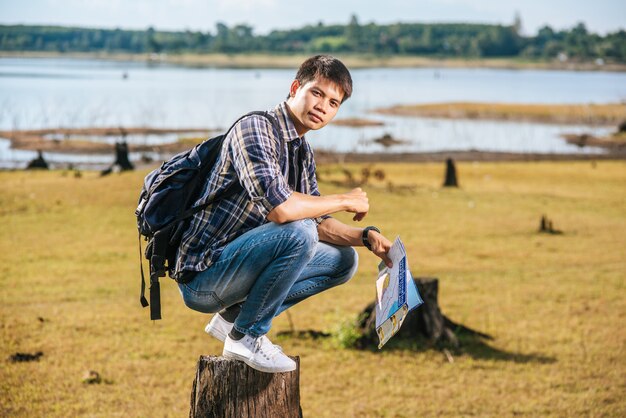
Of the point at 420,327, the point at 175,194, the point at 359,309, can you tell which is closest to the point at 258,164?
the point at 175,194

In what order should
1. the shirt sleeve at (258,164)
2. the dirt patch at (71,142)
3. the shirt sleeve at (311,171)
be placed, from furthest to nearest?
the dirt patch at (71,142) → the shirt sleeve at (311,171) → the shirt sleeve at (258,164)

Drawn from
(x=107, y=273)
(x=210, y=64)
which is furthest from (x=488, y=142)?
(x=210, y=64)

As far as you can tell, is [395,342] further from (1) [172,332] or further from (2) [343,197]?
(2) [343,197]

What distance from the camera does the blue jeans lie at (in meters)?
3.91

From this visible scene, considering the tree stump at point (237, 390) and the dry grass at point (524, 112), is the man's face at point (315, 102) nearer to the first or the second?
the tree stump at point (237, 390)

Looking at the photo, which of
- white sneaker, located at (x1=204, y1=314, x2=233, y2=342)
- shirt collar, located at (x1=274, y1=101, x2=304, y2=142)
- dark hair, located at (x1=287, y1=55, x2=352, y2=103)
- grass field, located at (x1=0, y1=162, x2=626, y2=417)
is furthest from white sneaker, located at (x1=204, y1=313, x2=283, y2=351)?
grass field, located at (x1=0, y1=162, x2=626, y2=417)

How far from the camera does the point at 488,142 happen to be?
42.6 meters

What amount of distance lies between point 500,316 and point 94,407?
4.82m

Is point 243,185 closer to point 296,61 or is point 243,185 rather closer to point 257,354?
point 257,354

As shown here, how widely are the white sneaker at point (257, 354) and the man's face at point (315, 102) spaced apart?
3.37 feet

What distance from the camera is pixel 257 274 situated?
3.98 metres

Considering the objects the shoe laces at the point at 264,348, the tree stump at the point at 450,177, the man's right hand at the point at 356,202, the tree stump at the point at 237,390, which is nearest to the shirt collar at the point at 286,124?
the man's right hand at the point at 356,202

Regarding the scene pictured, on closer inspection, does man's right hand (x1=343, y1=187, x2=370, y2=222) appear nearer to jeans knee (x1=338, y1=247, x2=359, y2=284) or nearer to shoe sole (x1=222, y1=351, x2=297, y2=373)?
jeans knee (x1=338, y1=247, x2=359, y2=284)

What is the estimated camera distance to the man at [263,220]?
152 inches
